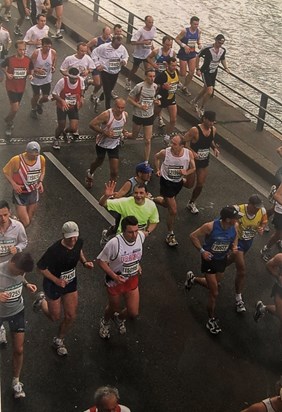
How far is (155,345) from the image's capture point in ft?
25.0

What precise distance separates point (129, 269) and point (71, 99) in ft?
15.9

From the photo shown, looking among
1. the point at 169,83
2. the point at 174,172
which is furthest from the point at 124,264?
the point at 169,83

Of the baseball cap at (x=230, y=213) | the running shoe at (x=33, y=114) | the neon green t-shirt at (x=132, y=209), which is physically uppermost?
the baseball cap at (x=230, y=213)

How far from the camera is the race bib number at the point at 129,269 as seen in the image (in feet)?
23.0

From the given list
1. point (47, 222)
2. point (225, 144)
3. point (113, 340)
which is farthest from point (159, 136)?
point (113, 340)

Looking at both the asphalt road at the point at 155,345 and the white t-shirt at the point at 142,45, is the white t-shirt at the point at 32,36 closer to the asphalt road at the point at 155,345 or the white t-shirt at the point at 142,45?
the white t-shirt at the point at 142,45

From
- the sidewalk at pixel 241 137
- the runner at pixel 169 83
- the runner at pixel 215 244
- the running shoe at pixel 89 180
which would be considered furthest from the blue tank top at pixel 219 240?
the sidewalk at pixel 241 137

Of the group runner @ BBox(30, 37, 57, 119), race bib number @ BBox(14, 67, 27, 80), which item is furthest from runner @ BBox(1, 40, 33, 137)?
runner @ BBox(30, 37, 57, 119)

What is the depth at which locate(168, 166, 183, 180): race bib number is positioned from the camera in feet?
29.8

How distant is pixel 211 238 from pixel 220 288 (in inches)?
56.4

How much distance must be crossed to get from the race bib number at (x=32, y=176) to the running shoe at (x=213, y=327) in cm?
281

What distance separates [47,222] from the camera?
31.7 ft

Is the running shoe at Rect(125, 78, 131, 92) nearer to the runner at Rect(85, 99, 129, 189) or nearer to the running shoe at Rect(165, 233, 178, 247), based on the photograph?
Answer: the runner at Rect(85, 99, 129, 189)

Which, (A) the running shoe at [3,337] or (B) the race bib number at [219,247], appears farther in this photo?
(B) the race bib number at [219,247]
